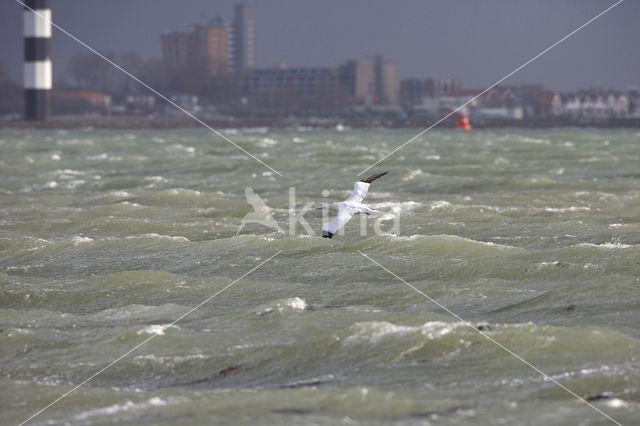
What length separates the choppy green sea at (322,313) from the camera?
36.4 ft

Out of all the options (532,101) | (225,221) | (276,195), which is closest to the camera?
(225,221)

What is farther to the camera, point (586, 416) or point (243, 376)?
point (243, 376)

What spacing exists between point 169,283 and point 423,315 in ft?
13.4

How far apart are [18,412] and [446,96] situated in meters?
178

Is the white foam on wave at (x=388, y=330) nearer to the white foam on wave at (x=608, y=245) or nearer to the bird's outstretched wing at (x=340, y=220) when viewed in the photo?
the bird's outstretched wing at (x=340, y=220)

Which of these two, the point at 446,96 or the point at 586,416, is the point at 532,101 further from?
the point at 586,416

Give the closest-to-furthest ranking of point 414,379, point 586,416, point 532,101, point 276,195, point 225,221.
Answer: point 586,416 < point 414,379 < point 225,221 < point 276,195 < point 532,101

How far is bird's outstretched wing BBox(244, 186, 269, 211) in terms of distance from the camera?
1062 inches

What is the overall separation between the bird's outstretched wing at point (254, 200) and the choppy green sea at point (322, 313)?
0.37m

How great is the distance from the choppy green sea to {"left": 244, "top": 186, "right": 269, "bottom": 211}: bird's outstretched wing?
374 millimetres

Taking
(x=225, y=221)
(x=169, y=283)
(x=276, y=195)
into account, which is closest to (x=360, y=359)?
(x=169, y=283)

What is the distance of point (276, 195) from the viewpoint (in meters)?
30.4

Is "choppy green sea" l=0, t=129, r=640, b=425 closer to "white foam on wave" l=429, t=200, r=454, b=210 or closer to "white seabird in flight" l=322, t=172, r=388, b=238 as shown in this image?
"white foam on wave" l=429, t=200, r=454, b=210

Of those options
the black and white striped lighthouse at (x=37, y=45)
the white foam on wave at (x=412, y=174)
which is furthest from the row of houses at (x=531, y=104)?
the white foam on wave at (x=412, y=174)
